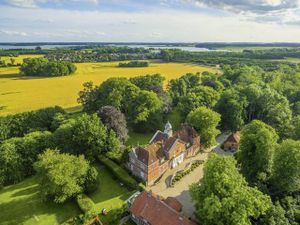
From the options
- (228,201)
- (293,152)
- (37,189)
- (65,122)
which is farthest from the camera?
(65,122)

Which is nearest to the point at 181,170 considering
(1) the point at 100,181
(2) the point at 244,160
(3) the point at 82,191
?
(2) the point at 244,160

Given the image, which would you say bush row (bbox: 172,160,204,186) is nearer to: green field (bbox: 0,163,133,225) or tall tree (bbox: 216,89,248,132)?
green field (bbox: 0,163,133,225)

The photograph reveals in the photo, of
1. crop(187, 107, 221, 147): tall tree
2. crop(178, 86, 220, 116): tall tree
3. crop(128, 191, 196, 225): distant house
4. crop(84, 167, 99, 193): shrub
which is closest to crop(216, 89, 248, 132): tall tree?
crop(178, 86, 220, 116): tall tree

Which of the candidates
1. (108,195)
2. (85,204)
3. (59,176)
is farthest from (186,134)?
(59,176)

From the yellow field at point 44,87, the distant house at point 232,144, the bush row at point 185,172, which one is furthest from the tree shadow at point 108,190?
the yellow field at point 44,87

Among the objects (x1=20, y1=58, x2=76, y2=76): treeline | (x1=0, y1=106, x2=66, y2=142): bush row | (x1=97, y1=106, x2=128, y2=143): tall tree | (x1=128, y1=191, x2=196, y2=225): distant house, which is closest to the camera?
(x1=128, y1=191, x2=196, y2=225): distant house

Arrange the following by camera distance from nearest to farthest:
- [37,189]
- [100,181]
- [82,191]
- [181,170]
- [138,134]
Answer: [82,191] → [37,189] → [100,181] → [181,170] → [138,134]

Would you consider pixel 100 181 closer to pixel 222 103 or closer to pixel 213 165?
pixel 213 165
